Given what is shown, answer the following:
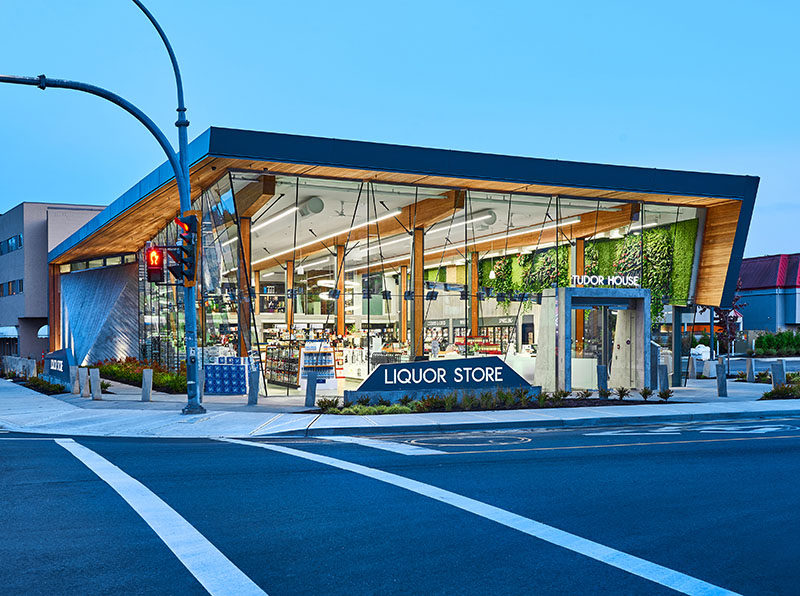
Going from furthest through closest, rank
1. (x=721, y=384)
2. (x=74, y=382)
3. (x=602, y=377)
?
(x=74, y=382), (x=721, y=384), (x=602, y=377)

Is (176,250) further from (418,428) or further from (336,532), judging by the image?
(336,532)

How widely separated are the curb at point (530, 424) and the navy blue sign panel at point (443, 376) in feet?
11.8

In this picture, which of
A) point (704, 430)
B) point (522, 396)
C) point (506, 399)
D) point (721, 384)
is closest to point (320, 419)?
point (506, 399)

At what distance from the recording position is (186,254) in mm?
18781

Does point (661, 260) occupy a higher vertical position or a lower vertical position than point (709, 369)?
higher

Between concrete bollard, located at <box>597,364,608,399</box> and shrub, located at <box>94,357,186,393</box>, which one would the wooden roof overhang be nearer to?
shrub, located at <box>94,357,186,393</box>

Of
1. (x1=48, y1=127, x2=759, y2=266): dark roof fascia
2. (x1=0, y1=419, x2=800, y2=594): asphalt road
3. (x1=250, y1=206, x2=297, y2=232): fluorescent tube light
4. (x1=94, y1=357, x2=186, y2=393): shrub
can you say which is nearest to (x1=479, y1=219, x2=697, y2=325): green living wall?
(x1=48, y1=127, x2=759, y2=266): dark roof fascia

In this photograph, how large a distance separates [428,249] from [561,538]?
25.6 meters

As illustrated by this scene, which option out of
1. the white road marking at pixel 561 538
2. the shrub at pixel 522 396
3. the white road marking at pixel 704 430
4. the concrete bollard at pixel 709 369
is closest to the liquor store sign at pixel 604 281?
the shrub at pixel 522 396

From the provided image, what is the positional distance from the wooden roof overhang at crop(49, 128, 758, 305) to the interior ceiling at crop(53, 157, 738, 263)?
0.04 metres

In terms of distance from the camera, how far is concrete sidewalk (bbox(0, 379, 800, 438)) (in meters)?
16.2

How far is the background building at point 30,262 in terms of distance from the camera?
181ft

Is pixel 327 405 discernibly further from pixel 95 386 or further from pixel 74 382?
pixel 74 382

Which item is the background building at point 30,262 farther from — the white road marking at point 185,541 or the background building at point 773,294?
the background building at point 773,294
